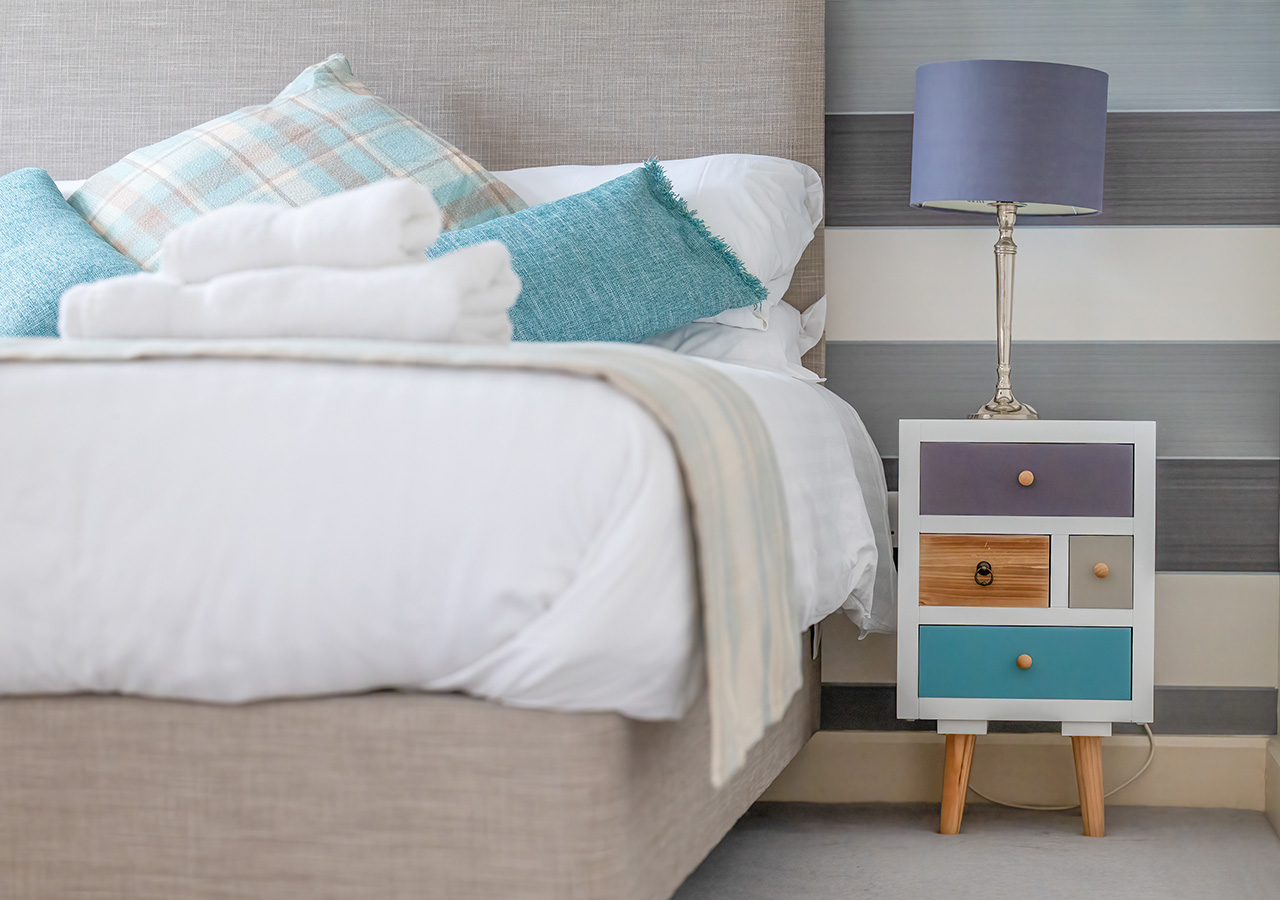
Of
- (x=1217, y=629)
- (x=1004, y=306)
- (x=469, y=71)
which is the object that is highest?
(x=469, y=71)

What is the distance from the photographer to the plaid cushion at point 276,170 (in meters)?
1.79

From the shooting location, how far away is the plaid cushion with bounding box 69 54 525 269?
5.88ft

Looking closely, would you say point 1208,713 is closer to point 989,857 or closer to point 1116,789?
point 1116,789

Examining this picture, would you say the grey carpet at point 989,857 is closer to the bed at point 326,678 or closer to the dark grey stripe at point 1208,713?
the dark grey stripe at point 1208,713

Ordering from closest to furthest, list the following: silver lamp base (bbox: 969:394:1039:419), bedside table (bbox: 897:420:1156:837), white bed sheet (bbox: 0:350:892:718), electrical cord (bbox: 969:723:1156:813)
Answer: white bed sheet (bbox: 0:350:892:718) → bedside table (bbox: 897:420:1156:837) → silver lamp base (bbox: 969:394:1039:419) → electrical cord (bbox: 969:723:1156:813)

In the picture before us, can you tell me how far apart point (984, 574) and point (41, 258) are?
4.99 feet

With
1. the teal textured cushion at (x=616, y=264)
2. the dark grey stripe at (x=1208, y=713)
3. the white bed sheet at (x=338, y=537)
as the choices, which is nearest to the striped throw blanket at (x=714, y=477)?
the white bed sheet at (x=338, y=537)

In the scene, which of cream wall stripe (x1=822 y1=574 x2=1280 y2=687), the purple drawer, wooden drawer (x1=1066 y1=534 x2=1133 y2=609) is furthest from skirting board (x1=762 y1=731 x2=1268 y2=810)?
the purple drawer

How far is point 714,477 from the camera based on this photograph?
0.85 m

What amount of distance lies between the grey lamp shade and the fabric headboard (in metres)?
0.33

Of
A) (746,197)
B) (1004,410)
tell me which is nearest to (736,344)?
(746,197)

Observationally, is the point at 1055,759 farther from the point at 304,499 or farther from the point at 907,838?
the point at 304,499

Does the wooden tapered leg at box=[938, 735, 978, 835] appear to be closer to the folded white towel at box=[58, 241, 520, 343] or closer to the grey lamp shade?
the grey lamp shade

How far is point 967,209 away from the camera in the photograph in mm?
2057
